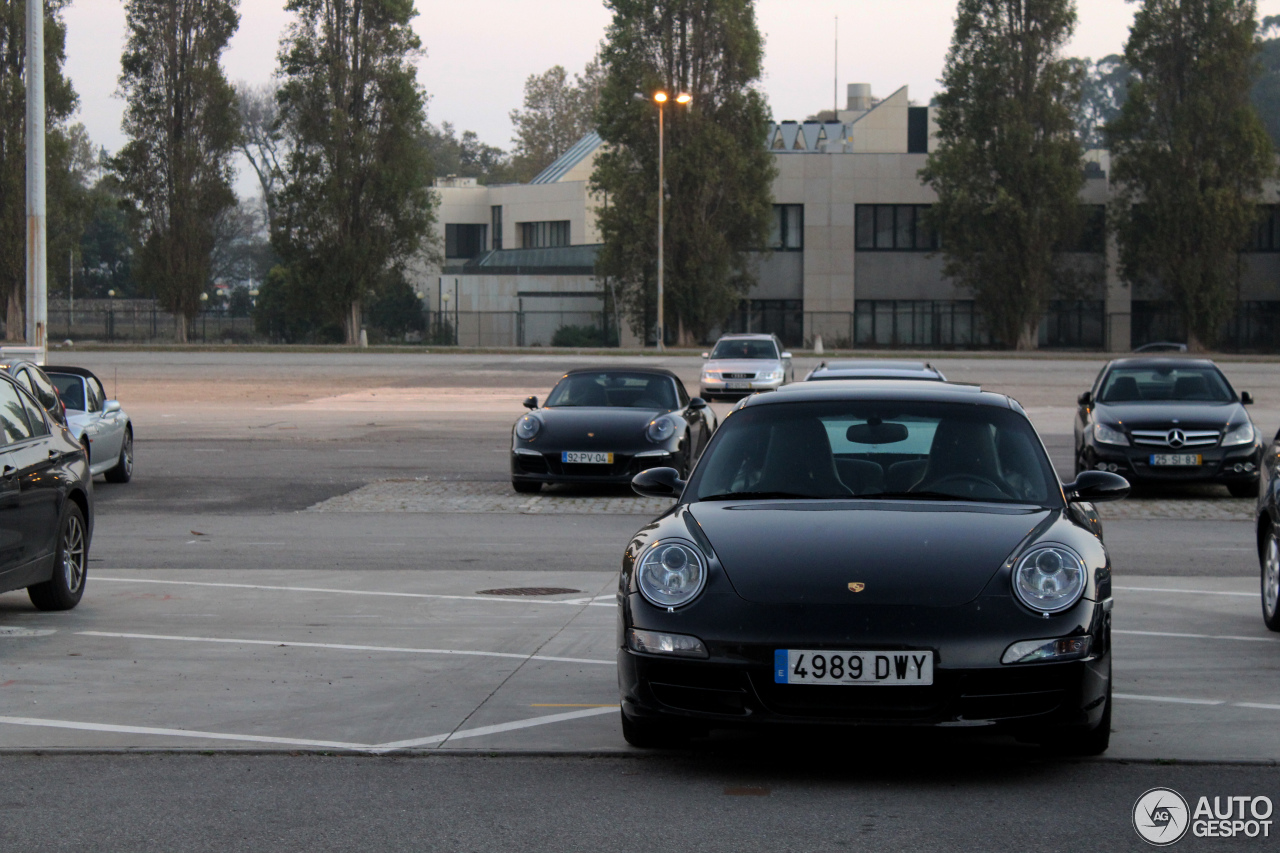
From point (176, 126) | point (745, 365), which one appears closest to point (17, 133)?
point (176, 126)

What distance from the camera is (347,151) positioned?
224ft

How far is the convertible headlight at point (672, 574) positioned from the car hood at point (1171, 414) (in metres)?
11.3

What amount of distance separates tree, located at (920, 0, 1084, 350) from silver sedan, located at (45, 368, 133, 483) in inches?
2070

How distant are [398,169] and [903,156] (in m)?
23.6

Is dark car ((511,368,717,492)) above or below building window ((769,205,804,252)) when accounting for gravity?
below

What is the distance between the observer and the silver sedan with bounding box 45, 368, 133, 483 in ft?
52.5

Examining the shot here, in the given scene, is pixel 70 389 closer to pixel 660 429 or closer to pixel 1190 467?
pixel 660 429

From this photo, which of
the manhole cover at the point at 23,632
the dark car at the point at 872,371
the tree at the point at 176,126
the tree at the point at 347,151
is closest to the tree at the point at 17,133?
the tree at the point at 176,126

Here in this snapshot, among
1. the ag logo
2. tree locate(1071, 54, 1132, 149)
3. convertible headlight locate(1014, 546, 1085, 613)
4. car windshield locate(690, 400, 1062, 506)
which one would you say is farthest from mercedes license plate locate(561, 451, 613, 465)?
tree locate(1071, 54, 1132, 149)

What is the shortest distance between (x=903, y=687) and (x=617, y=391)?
12051 millimetres

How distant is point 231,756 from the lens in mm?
5855

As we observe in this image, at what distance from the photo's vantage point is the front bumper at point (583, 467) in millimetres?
15719

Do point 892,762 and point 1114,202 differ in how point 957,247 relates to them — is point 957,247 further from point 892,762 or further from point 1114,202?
point 892,762

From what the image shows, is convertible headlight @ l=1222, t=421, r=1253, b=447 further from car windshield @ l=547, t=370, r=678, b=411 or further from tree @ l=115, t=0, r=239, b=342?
tree @ l=115, t=0, r=239, b=342
